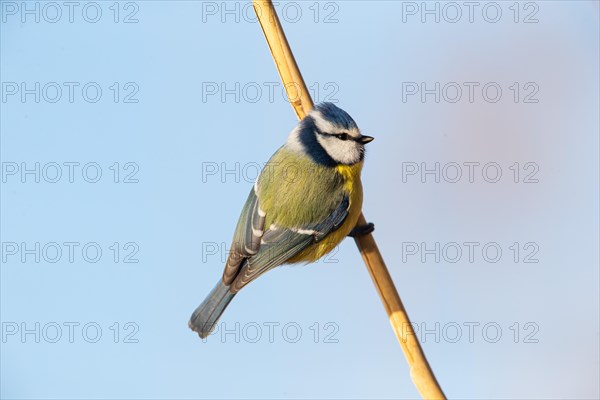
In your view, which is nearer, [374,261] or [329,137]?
[374,261]

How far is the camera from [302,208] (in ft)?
6.73

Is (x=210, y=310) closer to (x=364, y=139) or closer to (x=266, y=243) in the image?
(x=266, y=243)

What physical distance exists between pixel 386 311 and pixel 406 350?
0.38 ft

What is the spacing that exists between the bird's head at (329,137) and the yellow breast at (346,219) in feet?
0.10

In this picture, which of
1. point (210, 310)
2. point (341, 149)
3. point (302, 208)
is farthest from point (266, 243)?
point (341, 149)

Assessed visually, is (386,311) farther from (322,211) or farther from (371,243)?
(322,211)

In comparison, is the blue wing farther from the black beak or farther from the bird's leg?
the black beak

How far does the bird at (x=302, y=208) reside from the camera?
2018 mm

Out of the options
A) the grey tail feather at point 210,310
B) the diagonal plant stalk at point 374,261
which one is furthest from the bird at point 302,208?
the diagonal plant stalk at point 374,261

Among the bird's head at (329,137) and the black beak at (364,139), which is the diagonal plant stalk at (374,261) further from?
the black beak at (364,139)

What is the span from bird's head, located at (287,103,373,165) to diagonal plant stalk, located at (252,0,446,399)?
0.16 feet

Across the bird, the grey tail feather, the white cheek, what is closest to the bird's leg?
the bird

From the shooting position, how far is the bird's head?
6.56ft

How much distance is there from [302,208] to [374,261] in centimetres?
36
